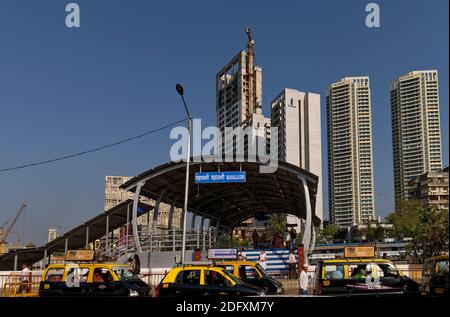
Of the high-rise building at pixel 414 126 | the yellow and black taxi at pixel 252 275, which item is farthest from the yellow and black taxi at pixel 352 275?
the high-rise building at pixel 414 126

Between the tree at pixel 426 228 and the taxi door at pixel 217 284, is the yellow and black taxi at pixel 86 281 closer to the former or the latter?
the taxi door at pixel 217 284

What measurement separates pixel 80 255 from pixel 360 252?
41.3 feet

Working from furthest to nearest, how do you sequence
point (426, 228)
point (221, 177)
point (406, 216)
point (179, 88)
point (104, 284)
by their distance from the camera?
1. point (406, 216)
2. point (426, 228)
3. point (221, 177)
4. point (179, 88)
5. point (104, 284)

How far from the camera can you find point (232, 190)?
4128cm

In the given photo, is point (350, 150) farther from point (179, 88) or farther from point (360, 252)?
point (360, 252)

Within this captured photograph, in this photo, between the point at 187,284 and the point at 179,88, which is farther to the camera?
the point at 179,88

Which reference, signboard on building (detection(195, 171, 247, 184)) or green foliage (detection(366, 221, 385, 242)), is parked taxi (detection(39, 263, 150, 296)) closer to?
signboard on building (detection(195, 171, 247, 184))

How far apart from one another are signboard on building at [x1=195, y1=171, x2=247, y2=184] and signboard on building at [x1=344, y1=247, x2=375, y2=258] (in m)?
13.9

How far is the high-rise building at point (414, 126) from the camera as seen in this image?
419 ft

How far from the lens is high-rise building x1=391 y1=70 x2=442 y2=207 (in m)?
128

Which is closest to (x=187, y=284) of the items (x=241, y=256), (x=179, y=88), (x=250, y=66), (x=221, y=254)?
(x=179, y=88)

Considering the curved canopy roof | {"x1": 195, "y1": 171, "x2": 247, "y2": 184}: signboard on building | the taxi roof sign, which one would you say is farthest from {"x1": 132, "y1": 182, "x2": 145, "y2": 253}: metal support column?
the taxi roof sign
